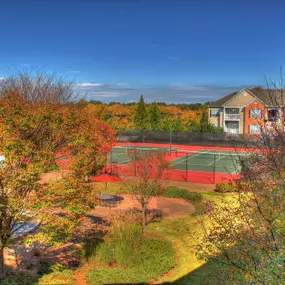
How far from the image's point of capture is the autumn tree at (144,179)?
15836mm

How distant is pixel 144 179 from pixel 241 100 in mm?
53034

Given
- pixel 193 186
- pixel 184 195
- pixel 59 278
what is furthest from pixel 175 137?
pixel 59 278

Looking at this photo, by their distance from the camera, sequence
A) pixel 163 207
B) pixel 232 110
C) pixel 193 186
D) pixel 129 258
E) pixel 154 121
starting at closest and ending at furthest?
pixel 129 258, pixel 163 207, pixel 193 186, pixel 232 110, pixel 154 121

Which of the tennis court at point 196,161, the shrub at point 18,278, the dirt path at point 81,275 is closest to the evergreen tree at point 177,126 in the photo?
the tennis court at point 196,161

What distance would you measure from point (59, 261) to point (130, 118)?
63.7 meters

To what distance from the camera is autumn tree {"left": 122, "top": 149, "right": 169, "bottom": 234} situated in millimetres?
15836

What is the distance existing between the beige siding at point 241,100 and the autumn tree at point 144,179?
50.6 metres

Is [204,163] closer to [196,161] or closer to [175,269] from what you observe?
[196,161]

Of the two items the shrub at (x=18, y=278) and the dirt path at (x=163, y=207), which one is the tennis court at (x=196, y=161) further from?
the shrub at (x=18, y=278)

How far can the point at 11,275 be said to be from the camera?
10.8m

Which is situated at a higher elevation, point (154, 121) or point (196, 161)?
point (154, 121)

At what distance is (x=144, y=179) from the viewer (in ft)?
51.7

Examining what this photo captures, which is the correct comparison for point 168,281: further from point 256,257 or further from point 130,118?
point 130,118

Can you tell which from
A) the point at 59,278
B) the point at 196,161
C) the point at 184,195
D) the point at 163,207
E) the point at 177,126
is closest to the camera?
the point at 59,278
